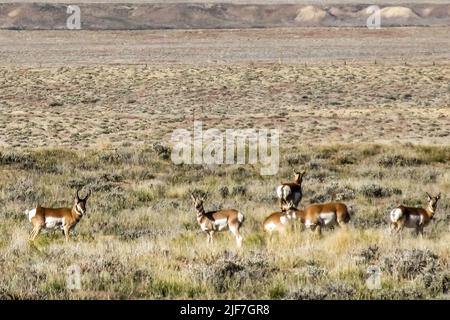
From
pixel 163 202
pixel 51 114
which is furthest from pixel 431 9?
pixel 163 202

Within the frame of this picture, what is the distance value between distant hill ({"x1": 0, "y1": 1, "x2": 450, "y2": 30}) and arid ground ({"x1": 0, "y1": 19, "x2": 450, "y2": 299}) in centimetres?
8701

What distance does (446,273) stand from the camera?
28.4ft

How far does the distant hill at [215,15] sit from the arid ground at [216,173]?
8701 cm

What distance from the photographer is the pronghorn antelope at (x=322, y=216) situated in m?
11.7

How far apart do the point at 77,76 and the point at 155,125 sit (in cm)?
2309

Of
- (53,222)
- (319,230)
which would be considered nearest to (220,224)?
(319,230)

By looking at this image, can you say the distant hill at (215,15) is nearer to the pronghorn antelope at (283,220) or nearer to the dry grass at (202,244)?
the dry grass at (202,244)

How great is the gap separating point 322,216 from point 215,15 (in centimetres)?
16636

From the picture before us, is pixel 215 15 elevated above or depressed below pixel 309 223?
→ above

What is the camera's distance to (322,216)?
11.8 m

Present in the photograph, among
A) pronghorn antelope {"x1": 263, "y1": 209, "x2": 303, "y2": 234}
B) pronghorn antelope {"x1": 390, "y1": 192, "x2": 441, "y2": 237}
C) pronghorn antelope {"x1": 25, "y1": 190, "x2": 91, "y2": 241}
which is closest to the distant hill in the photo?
pronghorn antelope {"x1": 25, "y1": 190, "x2": 91, "y2": 241}

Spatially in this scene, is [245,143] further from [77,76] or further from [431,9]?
[431,9]

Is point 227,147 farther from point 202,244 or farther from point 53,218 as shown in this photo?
point 202,244

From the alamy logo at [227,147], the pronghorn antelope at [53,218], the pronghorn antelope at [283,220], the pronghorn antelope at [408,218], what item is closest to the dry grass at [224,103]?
the alamy logo at [227,147]
